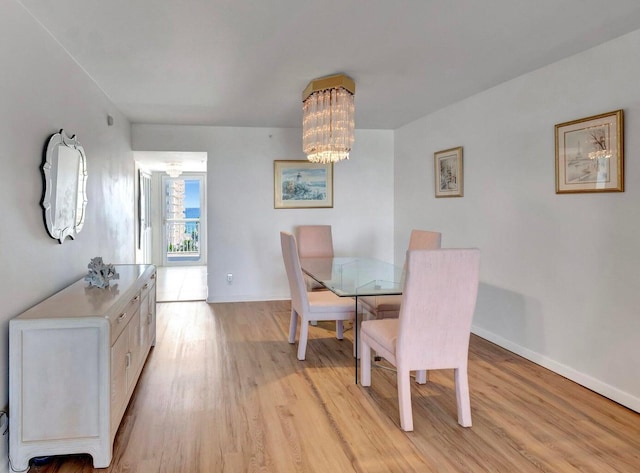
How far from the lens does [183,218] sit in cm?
984

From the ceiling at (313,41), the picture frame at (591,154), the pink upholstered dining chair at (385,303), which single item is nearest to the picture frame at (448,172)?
the ceiling at (313,41)

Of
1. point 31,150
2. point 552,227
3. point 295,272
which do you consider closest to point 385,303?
point 295,272

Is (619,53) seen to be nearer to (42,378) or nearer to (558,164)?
(558,164)

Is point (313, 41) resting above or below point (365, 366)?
above

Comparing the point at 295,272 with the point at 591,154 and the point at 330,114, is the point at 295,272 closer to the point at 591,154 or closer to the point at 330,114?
the point at 330,114

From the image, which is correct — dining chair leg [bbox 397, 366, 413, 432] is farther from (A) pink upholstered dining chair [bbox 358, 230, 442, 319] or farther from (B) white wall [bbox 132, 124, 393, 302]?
(B) white wall [bbox 132, 124, 393, 302]

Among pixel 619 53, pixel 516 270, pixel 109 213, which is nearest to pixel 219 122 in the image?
pixel 109 213

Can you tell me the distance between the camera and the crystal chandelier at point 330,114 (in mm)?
3641

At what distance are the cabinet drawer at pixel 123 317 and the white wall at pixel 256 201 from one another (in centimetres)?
293

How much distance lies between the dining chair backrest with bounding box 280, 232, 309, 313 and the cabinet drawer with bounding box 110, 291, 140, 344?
44.6 inches

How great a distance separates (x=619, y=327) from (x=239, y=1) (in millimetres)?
2967

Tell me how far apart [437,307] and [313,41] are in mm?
1809

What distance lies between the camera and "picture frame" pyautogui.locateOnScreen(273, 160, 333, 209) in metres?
5.98

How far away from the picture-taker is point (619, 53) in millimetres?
2832
